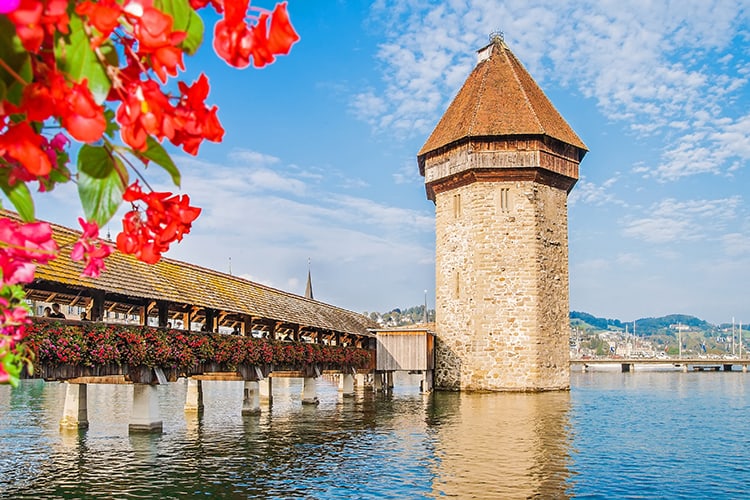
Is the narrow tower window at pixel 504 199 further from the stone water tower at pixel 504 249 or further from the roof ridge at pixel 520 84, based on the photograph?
the roof ridge at pixel 520 84

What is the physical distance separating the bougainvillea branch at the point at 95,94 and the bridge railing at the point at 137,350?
824 centimetres

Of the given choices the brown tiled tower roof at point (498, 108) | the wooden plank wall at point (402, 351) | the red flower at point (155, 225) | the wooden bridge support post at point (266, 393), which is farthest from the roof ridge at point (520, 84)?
the red flower at point (155, 225)

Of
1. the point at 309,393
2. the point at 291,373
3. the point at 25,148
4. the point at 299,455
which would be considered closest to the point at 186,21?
the point at 25,148

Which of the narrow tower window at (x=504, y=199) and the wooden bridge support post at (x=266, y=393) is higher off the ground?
the narrow tower window at (x=504, y=199)

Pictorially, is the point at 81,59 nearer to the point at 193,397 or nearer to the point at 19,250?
the point at 19,250

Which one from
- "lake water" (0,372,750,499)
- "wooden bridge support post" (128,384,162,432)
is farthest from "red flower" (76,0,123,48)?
"wooden bridge support post" (128,384,162,432)

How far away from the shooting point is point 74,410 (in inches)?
730

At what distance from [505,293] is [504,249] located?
185 centimetres

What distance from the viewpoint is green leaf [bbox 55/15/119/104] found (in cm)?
143

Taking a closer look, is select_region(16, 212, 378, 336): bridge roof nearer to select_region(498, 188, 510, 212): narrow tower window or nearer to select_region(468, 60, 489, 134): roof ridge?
select_region(498, 188, 510, 212): narrow tower window

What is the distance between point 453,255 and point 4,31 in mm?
30640

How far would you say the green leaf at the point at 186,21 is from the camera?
4.88 feet

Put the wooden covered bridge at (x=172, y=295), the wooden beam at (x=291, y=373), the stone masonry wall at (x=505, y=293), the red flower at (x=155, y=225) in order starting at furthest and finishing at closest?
the stone masonry wall at (x=505, y=293)
the wooden beam at (x=291, y=373)
the wooden covered bridge at (x=172, y=295)
the red flower at (x=155, y=225)

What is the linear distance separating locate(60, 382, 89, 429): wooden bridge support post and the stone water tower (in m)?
16.4
